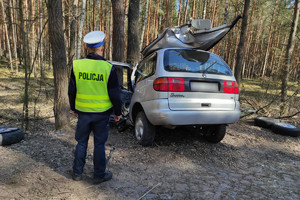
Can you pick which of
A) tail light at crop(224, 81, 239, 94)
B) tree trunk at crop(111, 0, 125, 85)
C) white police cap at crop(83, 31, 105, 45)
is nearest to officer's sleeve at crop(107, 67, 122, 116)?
white police cap at crop(83, 31, 105, 45)

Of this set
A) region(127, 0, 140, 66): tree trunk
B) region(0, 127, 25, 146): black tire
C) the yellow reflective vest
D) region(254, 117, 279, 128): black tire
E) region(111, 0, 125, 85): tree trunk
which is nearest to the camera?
the yellow reflective vest

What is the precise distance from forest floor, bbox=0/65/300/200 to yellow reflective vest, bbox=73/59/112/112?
1065 mm

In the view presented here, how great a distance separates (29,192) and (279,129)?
19.4 ft

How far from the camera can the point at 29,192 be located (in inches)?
98.8

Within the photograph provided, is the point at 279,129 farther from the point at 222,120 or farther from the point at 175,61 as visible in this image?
the point at 175,61

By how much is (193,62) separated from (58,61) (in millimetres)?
2784

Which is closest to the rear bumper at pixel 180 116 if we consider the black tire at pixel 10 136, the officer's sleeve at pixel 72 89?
the officer's sleeve at pixel 72 89

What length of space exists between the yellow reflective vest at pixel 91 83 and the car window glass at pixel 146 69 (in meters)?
1.37

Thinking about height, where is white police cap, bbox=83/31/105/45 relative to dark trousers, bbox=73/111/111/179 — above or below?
above

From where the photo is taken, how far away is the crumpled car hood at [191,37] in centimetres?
445

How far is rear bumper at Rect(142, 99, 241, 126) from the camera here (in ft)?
11.3

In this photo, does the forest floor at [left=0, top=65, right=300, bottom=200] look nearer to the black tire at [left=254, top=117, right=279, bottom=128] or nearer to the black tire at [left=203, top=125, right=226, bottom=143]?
the black tire at [left=203, top=125, right=226, bottom=143]

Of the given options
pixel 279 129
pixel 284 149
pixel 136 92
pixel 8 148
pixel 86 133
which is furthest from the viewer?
pixel 279 129

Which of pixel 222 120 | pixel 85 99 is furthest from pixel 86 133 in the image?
pixel 222 120
